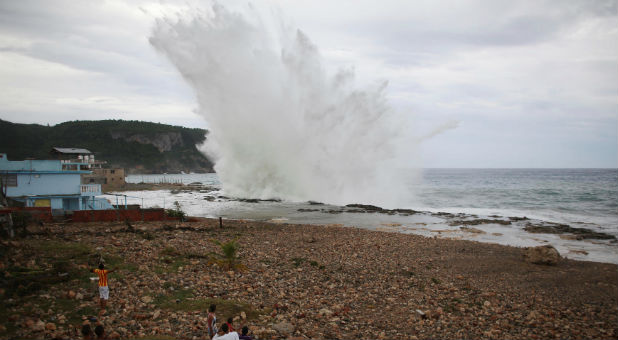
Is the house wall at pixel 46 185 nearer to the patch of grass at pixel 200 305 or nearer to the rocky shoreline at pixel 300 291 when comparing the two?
the rocky shoreline at pixel 300 291

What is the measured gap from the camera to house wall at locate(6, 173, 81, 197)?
75.6 feet

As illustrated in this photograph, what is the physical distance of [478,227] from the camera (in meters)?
27.3

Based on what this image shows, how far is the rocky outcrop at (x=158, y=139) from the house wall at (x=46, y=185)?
15158 centimetres

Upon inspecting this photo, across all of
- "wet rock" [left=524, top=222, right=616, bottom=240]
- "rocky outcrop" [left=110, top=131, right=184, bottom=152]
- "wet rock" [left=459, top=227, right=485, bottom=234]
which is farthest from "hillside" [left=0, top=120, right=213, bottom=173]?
"wet rock" [left=524, top=222, right=616, bottom=240]

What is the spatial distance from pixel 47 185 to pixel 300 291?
72.7 ft

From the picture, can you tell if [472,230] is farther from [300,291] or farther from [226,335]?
[226,335]

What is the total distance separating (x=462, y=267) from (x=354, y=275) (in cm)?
508

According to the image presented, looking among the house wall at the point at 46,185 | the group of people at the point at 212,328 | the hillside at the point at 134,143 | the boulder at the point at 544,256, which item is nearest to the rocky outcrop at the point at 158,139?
the hillside at the point at 134,143

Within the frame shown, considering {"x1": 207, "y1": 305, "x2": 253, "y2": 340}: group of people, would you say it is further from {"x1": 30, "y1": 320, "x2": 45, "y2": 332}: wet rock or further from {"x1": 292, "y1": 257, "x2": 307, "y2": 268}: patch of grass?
{"x1": 292, "y1": 257, "x2": 307, "y2": 268}: patch of grass

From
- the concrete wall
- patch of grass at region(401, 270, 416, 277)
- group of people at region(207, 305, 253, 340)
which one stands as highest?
the concrete wall

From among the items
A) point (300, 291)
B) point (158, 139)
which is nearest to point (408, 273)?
point (300, 291)

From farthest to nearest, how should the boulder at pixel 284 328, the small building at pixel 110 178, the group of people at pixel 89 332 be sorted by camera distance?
the small building at pixel 110 178
the boulder at pixel 284 328
the group of people at pixel 89 332

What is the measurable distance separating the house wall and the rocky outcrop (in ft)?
497

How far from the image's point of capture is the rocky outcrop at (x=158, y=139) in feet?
535
